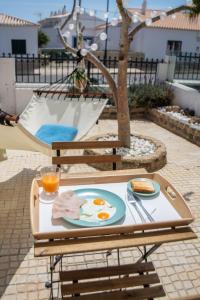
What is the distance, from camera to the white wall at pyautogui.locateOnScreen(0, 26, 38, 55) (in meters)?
24.3

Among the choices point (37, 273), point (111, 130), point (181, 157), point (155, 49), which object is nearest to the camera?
point (37, 273)

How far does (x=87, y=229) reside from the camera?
144 cm

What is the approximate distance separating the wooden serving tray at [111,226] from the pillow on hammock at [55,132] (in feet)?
7.21

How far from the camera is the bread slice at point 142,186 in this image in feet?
6.28

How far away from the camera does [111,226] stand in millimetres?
1478

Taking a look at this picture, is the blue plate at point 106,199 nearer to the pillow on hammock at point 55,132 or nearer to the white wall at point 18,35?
the pillow on hammock at point 55,132

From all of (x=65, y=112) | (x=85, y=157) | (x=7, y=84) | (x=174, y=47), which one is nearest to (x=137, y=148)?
(x=65, y=112)

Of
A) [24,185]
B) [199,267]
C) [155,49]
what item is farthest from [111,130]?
[155,49]

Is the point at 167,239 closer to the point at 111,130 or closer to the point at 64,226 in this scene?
the point at 64,226

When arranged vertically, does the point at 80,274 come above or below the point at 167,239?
below

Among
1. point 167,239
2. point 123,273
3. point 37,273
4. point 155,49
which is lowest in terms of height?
point 37,273

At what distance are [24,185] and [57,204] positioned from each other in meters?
2.11

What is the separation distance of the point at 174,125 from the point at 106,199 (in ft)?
15.0

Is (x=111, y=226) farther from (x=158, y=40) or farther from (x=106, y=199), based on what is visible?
(x=158, y=40)
